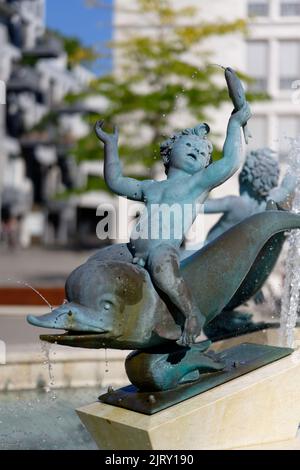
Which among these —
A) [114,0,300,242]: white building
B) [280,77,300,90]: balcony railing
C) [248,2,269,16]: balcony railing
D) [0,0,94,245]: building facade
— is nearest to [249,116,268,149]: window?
[114,0,300,242]: white building

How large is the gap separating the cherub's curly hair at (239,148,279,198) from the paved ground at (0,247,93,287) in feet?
30.4

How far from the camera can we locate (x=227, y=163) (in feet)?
14.5

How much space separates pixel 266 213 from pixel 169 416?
5.15 feet

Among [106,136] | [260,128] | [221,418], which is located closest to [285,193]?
[106,136]

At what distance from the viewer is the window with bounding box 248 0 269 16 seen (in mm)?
28141

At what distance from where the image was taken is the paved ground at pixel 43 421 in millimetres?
5688

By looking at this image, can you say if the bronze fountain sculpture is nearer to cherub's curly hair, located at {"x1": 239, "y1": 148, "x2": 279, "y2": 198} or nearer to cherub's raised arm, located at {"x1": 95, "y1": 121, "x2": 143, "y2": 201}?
cherub's raised arm, located at {"x1": 95, "y1": 121, "x2": 143, "y2": 201}

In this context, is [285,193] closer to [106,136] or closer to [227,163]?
[227,163]

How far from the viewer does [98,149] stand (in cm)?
1939

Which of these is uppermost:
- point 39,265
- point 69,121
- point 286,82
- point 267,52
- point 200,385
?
point 267,52

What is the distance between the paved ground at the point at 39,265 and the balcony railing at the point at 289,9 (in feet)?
42.1

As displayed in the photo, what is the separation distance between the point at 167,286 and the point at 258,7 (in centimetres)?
2625
